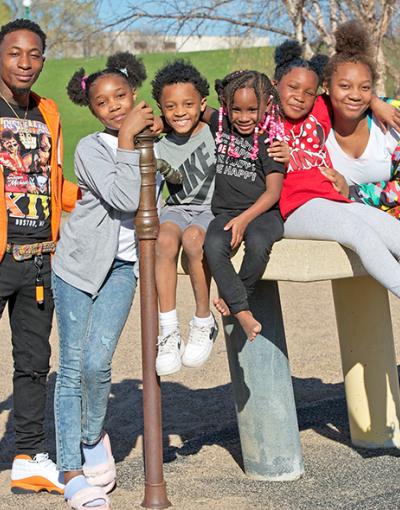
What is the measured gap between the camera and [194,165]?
14.0 ft

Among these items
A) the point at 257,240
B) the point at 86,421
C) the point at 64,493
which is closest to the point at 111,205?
the point at 257,240

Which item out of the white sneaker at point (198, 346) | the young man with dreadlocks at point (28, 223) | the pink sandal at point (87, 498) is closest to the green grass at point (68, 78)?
the young man with dreadlocks at point (28, 223)

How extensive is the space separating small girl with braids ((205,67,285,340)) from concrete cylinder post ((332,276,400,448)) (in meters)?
0.97

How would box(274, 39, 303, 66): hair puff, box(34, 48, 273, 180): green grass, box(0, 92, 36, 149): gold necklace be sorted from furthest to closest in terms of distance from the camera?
box(34, 48, 273, 180): green grass
box(274, 39, 303, 66): hair puff
box(0, 92, 36, 149): gold necklace

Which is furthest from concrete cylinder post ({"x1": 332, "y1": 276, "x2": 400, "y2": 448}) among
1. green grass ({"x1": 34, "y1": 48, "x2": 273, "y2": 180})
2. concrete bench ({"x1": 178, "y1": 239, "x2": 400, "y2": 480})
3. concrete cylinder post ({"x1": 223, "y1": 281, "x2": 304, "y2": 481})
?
green grass ({"x1": 34, "y1": 48, "x2": 273, "y2": 180})

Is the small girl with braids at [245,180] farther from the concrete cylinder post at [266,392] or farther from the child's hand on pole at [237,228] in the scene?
the concrete cylinder post at [266,392]

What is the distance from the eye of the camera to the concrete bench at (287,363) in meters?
4.09

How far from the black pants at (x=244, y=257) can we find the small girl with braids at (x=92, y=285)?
0.36 meters

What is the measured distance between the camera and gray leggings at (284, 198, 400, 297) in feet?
12.9

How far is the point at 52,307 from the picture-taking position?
4555 mm

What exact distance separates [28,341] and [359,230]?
5.35 feet

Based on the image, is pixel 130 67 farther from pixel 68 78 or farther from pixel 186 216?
pixel 68 78

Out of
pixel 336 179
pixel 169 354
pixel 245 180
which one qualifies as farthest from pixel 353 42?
pixel 169 354

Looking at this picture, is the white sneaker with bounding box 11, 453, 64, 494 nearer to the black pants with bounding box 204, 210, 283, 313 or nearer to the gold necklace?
the black pants with bounding box 204, 210, 283, 313
